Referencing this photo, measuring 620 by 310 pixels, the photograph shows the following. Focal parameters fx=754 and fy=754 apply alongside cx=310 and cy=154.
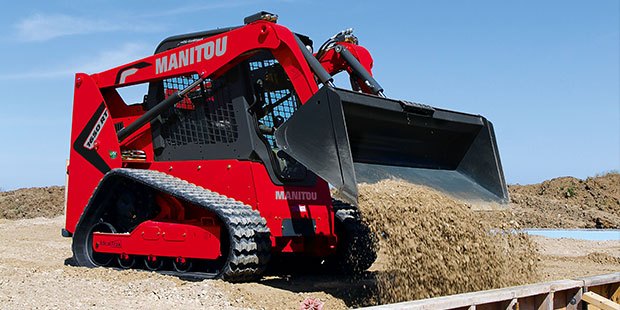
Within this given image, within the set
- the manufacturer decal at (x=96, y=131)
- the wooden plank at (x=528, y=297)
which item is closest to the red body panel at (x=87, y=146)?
the manufacturer decal at (x=96, y=131)

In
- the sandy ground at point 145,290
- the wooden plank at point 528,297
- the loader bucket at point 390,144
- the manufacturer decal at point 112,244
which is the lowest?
the sandy ground at point 145,290

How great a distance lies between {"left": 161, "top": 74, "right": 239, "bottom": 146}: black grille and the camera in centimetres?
772

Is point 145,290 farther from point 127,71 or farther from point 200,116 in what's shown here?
point 127,71

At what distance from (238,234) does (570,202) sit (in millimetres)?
19834

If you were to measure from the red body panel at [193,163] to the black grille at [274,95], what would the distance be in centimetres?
30

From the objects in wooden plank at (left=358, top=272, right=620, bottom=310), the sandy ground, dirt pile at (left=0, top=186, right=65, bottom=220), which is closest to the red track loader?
the sandy ground

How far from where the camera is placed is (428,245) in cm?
620

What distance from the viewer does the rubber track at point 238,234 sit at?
21.8ft

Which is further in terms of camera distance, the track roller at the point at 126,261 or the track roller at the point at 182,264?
the track roller at the point at 126,261

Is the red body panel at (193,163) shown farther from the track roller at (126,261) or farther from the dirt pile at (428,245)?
the dirt pile at (428,245)

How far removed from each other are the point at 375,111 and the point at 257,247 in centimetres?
160

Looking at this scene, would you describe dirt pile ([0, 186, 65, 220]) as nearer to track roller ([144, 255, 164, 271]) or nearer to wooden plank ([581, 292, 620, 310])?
track roller ([144, 255, 164, 271])

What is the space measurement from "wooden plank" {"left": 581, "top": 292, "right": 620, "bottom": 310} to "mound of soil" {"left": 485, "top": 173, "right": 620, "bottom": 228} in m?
14.0

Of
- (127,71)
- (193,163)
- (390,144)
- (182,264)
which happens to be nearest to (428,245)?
(390,144)
